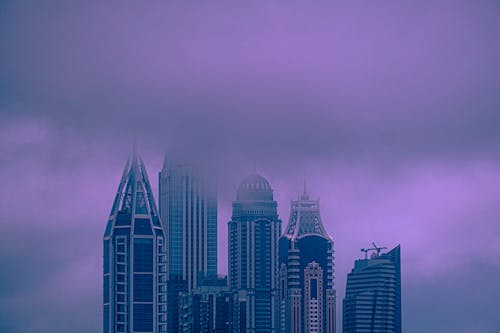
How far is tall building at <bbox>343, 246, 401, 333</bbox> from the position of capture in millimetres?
129125

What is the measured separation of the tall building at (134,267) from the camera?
122 meters

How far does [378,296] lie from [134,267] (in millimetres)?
23275

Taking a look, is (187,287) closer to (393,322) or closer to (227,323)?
(227,323)

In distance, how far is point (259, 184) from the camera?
145 m

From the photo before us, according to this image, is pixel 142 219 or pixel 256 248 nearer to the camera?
pixel 142 219

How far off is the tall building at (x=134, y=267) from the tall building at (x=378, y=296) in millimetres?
18831

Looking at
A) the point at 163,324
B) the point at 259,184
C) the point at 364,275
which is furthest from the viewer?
the point at 259,184

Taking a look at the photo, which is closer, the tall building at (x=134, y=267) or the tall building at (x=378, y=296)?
the tall building at (x=134, y=267)

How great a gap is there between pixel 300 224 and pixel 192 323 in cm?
2083

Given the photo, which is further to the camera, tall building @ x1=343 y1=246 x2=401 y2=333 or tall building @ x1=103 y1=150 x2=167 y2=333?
tall building @ x1=343 y1=246 x2=401 y2=333

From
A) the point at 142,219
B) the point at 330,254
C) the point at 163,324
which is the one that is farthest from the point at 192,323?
the point at 330,254

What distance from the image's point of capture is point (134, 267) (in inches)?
4867

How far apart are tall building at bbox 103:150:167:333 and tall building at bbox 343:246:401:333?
61.8ft

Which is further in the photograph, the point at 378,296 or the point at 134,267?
the point at 378,296
